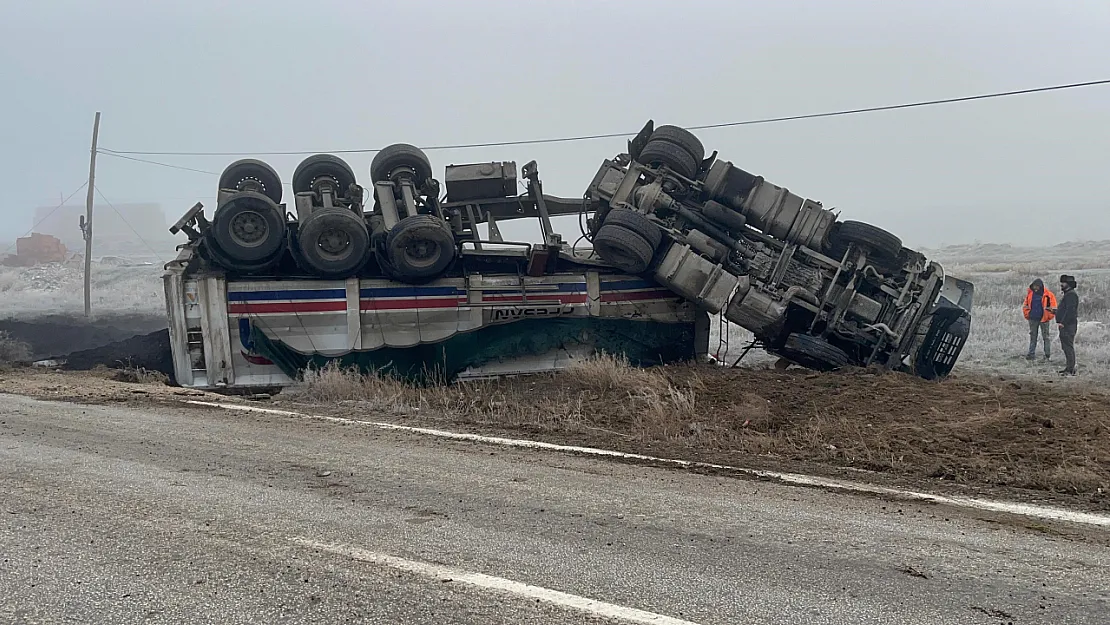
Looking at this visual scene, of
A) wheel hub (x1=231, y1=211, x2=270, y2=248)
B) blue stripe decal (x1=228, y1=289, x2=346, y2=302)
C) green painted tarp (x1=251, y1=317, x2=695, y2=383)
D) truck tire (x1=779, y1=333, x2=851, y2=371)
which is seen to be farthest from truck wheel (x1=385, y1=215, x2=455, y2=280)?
truck tire (x1=779, y1=333, x2=851, y2=371)

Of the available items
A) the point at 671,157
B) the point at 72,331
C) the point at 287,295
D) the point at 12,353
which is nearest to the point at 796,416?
the point at 671,157

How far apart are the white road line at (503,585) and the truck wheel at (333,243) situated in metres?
6.27

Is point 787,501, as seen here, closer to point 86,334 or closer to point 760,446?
point 760,446

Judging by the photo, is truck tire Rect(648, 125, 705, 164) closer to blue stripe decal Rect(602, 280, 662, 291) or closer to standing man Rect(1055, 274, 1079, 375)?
blue stripe decal Rect(602, 280, 662, 291)

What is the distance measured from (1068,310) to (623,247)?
6.40 metres

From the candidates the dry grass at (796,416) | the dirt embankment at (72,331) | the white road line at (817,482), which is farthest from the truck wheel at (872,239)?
the dirt embankment at (72,331)

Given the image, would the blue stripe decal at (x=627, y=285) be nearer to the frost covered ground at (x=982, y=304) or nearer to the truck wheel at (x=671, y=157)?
the frost covered ground at (x=982, y=304)

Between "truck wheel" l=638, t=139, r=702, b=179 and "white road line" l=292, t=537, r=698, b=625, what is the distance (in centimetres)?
795

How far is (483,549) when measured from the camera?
12.6 feet

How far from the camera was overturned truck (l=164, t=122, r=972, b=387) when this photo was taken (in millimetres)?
9867

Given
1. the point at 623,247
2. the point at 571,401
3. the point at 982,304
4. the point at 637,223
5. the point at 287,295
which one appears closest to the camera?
the point at 571,401

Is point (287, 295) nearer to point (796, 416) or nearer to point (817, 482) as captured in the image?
point (796, 416)

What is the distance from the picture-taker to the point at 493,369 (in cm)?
1038

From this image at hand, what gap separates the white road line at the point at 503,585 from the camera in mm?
3123
